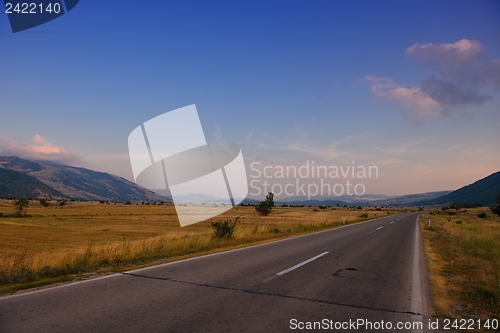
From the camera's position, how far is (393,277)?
8.84 metres

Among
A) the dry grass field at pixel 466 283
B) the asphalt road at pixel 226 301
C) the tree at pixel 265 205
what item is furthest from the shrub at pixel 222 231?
the tree at pixel 265 205

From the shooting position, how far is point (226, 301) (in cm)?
592

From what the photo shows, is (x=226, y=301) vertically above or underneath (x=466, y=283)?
above

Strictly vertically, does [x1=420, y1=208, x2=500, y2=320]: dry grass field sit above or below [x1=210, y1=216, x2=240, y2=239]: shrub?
below

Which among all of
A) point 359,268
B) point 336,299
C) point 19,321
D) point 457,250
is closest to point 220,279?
point 336,299

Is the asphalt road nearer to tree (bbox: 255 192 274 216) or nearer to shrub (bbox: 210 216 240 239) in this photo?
shrub (bbox: 210 216 240 239)

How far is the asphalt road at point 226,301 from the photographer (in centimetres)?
477

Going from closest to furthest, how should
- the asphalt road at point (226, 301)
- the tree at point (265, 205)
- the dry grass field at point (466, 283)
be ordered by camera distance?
1. the asphalt road at point (226, 301)
2. the dry grass field at point (466, 283)
3. the tree at point (265, 205)

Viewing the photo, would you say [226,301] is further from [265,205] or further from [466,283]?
[265,205]

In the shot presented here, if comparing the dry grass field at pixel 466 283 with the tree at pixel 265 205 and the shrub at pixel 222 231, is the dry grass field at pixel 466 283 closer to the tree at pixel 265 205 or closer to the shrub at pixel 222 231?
the shrub at pixel 222 231

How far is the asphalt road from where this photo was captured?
15.6ft

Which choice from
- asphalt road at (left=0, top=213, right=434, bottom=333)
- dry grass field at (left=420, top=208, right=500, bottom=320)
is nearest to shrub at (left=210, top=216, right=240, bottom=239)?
asphalt road at (left=0, top=213, right=434, bottom=333)

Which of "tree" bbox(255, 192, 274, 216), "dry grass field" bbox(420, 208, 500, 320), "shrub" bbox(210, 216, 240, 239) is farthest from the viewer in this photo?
"tree" bbox(255, 192, 274, 216)

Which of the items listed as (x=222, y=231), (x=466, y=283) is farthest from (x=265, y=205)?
(x=466, y=283)
